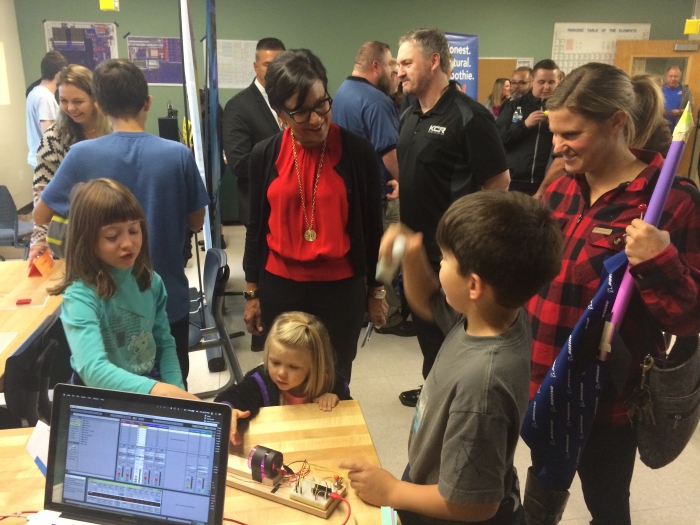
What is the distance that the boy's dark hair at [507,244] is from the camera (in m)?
0.97

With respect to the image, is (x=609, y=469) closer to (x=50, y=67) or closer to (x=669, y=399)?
(x=669, y=399)

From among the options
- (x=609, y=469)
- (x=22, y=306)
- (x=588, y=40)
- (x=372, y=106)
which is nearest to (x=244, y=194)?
(x=372, y=106)

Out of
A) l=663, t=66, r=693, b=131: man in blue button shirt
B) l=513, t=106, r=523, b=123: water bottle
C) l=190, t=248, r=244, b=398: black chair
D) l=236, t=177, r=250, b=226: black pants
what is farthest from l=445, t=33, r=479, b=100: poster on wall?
l=190, t=248, r=244, b=398: black chair

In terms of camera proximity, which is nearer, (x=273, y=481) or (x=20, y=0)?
(x=273, y=481)

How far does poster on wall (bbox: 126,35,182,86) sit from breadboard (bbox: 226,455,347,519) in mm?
6116

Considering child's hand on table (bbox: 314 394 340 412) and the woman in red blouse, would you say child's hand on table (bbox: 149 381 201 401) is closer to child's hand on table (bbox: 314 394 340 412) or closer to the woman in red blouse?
child's hand on table (bbox: 314 394 340 412)

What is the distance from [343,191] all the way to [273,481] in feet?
3.25

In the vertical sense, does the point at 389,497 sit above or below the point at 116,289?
below

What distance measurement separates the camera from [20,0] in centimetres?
596

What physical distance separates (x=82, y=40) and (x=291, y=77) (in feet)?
18.7

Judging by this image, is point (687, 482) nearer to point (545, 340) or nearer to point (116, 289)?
point (545, 340)

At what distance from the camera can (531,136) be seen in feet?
14.3

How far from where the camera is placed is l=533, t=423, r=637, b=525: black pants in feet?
4.58

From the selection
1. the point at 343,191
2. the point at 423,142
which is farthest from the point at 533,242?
the point at 423,142
